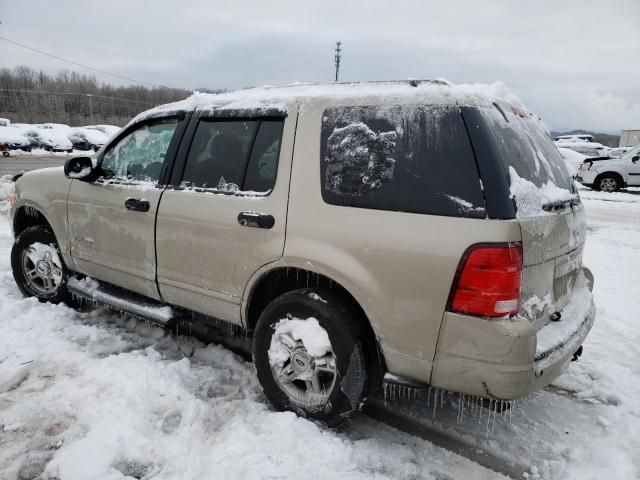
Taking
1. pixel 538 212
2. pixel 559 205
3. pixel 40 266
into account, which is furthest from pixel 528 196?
pixel 40 266

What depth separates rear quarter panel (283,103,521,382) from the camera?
2.26 meters

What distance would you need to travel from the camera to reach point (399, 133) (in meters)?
2.48

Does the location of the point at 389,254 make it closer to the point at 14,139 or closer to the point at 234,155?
the point at 234,155

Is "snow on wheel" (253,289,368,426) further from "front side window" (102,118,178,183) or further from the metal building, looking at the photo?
the metal building

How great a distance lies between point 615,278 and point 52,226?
21.4 feet

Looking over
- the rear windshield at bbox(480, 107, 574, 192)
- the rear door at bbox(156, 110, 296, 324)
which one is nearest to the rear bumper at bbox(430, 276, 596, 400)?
the rear windshield at bbox(480, 107, 574, 192)

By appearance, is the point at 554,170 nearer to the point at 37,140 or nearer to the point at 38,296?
the point at 38,296

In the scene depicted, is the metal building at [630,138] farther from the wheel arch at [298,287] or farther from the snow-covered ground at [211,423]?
the wheel arch at [298,287]

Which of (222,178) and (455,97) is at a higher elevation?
(455,97)

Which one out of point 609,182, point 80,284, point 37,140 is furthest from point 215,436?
point 37,140

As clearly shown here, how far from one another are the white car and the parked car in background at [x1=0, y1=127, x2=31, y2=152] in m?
29.0

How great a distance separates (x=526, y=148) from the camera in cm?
259

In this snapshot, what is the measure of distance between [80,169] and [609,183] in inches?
695

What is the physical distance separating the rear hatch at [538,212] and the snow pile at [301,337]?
3.53ft
